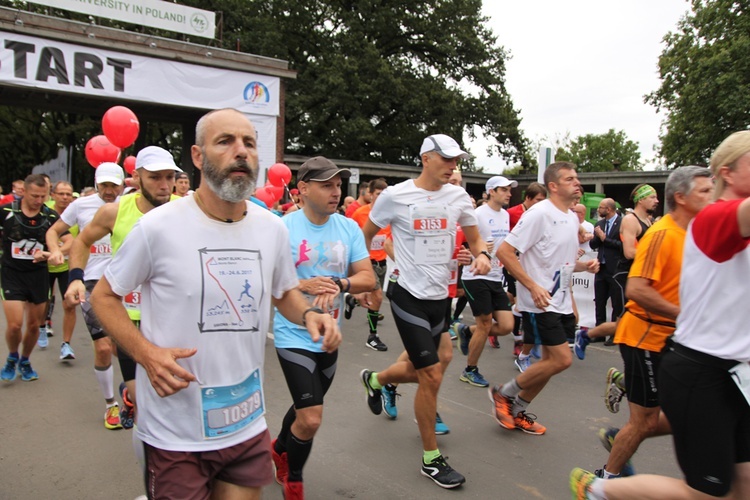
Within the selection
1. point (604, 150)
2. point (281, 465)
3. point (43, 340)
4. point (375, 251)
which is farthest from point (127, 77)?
point (604, 150)

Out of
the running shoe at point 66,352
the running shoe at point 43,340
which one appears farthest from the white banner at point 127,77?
the running shoe at point 66,352

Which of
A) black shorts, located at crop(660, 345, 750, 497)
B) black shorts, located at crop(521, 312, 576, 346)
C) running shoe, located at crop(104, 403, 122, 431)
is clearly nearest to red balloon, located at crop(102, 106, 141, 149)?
running shoe, located at crop(104, 403, 122, 431)

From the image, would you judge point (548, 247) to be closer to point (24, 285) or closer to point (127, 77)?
point (24, 285)

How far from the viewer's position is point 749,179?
2475 mm

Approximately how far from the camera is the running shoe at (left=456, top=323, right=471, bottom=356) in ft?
22.5

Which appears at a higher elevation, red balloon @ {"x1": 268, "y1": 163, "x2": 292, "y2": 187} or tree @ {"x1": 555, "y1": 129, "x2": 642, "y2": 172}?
tree @ {"x1": 555, "y1": 129, "x2": 642, "y2": 172}

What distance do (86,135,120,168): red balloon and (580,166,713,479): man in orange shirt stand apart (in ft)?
19.6

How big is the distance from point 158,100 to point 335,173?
686 inches

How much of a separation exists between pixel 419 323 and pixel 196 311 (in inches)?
90.5

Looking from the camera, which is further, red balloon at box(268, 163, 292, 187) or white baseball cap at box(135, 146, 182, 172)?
red balloon at box(268, 163, 292, 187)

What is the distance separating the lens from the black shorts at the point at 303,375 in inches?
136

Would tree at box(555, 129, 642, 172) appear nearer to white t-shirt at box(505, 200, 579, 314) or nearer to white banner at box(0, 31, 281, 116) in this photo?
white banner at box(0, 31, 281, 116)

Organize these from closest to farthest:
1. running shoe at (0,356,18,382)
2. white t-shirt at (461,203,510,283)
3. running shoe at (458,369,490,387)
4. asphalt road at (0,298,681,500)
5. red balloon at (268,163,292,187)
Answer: asphalt road at (0,298,681,500), running shoe at (0,356,18,382), running shoe at (458,369,490,387), white t-shirt at (461,203,510,283), red balloon at (268,163,292,187)

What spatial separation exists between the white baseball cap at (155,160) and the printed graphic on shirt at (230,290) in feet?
6.43
